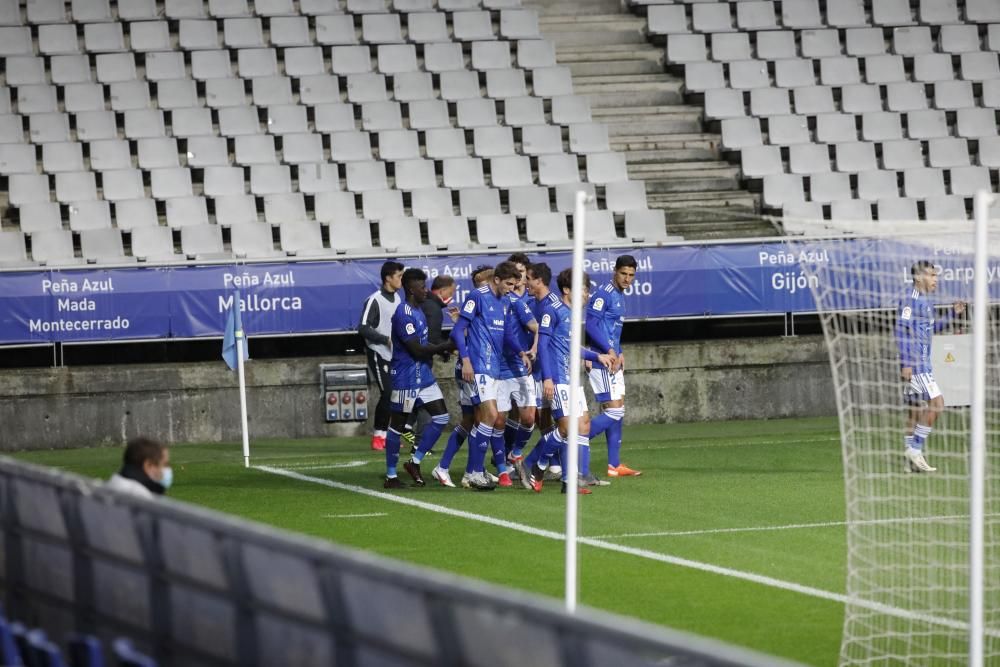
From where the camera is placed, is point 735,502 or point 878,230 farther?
point 735,502

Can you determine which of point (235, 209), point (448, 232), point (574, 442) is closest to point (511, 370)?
point (574, 442)

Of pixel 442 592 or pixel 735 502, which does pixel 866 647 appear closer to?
pixel 442 592

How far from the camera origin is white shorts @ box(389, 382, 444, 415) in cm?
1475

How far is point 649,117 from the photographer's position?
24859 mm

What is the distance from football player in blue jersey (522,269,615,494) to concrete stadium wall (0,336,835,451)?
533 cm

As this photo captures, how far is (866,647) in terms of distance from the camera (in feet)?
27.0

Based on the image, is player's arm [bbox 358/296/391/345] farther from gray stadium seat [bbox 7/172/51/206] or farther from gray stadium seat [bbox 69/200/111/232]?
gray stadium seat [bbox 7/172/51/206]

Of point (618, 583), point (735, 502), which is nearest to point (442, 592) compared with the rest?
point (618, 583)

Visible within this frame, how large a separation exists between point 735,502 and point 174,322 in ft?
26.2

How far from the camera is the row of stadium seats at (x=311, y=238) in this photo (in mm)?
20109

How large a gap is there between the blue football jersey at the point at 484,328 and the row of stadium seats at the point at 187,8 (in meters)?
11.3

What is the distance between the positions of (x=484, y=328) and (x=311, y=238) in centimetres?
711

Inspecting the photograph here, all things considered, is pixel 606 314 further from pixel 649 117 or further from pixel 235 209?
pixel 649 117

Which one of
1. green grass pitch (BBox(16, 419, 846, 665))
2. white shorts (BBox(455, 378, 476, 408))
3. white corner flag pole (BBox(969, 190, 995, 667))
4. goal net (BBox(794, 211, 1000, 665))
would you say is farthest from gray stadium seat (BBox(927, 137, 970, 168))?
white corner flag pole (BBox(969, 190, 995, 667))
